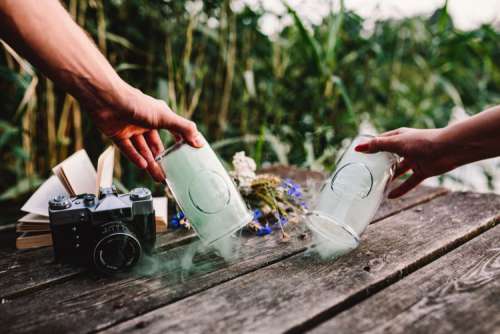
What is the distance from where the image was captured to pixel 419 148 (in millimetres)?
813

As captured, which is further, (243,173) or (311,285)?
(243,173)

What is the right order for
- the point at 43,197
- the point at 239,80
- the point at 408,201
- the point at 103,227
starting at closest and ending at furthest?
the point at 103,227, the point at 43,197, the point at 408,201, the point at 239,80

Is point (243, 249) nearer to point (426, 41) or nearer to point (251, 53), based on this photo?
point (251, 53)

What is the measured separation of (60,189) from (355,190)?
2.30 feet

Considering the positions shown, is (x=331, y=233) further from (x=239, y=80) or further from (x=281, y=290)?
(x=239, y=80)

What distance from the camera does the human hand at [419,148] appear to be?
789 millimetres

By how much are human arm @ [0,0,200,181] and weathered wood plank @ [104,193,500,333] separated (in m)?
0.29

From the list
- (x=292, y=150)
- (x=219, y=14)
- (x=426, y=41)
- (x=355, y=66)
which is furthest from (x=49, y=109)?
(x=426, y=41)

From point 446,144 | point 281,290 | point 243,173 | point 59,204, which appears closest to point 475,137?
point 446,144

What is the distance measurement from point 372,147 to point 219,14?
1300 millimetres

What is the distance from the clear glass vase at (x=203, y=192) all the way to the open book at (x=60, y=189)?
251 mm

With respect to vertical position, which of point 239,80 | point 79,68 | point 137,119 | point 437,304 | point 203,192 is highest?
point 239,80

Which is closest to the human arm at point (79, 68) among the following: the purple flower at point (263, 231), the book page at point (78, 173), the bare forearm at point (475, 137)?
the book page at point (78, 173)

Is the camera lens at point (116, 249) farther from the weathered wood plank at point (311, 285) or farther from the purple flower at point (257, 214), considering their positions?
the purple flower at point (257, 214)
